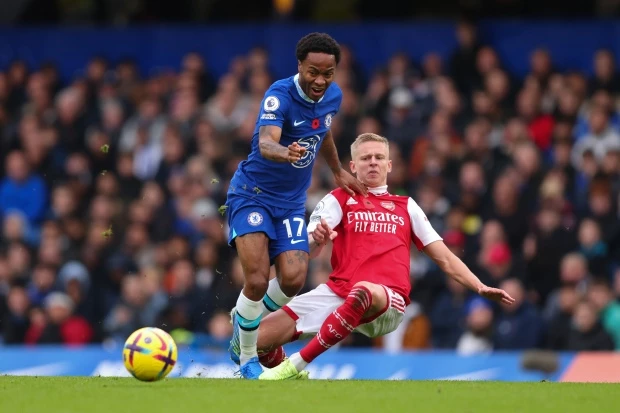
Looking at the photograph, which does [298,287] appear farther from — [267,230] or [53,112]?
[53,112]

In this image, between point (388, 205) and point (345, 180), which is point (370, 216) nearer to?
point (388, 205)

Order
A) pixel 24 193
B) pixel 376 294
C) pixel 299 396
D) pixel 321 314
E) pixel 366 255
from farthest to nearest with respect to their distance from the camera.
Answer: pixel 24 193
pixel 321 314
pixel 366 255
pixel 376 294
pixel 299 396

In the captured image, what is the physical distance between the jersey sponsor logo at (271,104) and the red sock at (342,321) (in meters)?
1.44

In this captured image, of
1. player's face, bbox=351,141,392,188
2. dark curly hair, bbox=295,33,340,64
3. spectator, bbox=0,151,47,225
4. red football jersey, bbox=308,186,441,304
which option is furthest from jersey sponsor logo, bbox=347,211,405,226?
spectator, bbox=0,151,47,225

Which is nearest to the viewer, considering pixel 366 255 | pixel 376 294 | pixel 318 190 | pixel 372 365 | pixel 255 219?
pixel 376 294

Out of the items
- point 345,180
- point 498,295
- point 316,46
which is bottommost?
point 498,295

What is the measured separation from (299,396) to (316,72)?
8.50 ft

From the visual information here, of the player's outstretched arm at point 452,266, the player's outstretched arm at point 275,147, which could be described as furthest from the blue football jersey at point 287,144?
the player's outstretched arm at point 452,266

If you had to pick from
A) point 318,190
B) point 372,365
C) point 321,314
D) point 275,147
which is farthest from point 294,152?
point 318,190

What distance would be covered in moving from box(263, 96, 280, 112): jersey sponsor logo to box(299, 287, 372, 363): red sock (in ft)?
4.74

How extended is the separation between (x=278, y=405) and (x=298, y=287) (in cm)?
235

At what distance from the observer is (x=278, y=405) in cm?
772

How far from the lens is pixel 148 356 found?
8.97 m

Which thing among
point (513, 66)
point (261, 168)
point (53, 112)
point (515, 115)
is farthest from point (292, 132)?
point (53, 112)
